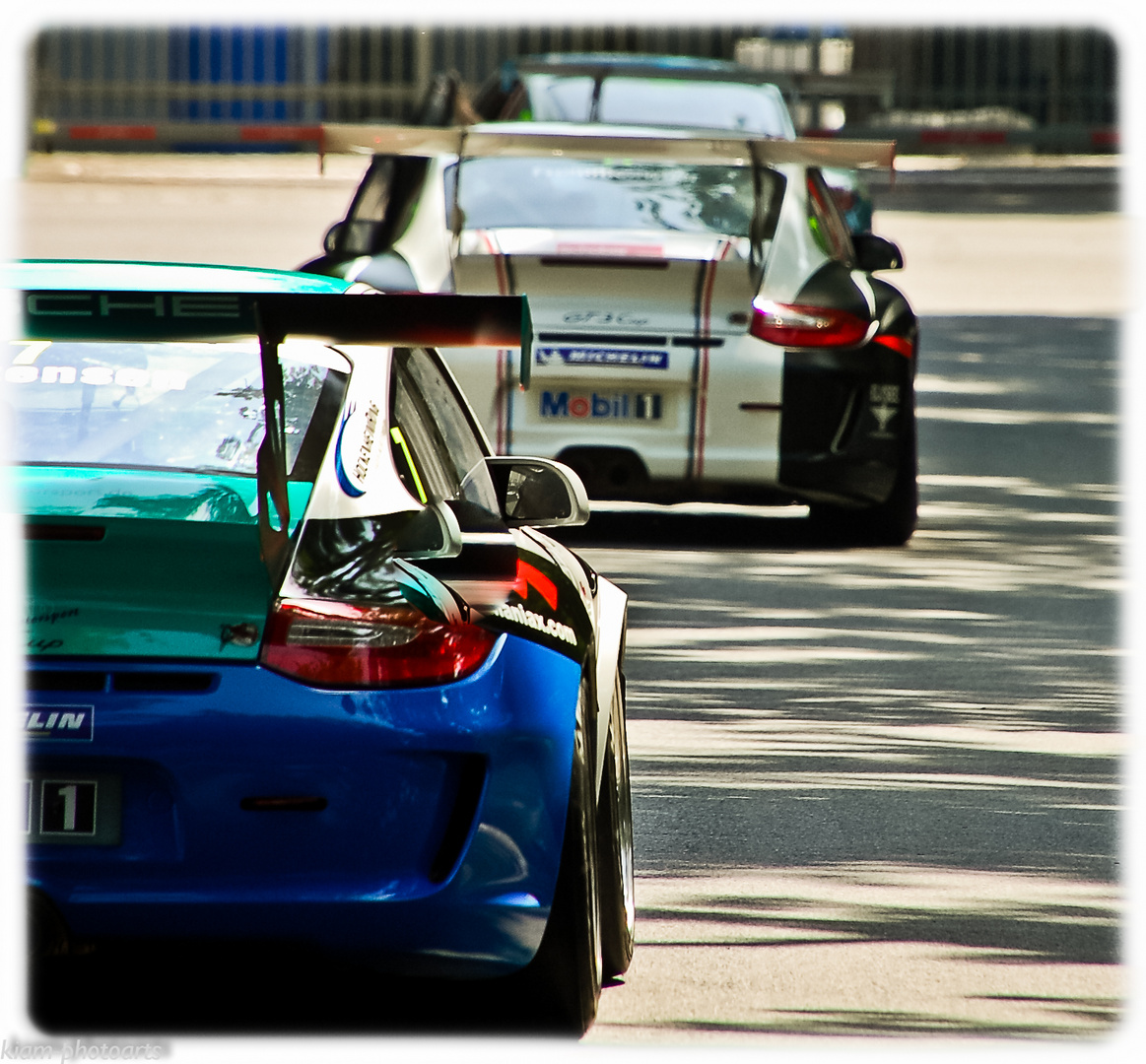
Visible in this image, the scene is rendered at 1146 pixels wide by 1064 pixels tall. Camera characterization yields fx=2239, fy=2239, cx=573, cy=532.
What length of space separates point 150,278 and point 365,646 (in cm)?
116

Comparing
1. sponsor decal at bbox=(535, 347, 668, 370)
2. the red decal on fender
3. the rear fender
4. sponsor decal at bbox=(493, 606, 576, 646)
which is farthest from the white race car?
sponsor decal at bbox=(493, 606, 576, 646)

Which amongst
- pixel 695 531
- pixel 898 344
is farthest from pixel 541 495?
pixel 695 531

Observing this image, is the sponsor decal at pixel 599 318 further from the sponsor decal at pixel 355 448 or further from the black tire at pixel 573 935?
the black tire at pixel 573 935

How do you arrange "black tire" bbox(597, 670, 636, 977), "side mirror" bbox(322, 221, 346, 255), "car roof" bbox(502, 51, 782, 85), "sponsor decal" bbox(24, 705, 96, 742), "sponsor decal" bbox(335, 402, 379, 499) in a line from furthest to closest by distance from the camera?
"car roof" bbox(502, 51, 782, 85), "side mirror" bbox(322, 221, 346, 255), "black tire" bbox(597, 670, 636, 977), "sponsor decal" bbox(335, 402, 379, 499), "sponsor decal" bbox(24, 705, 96, 742)

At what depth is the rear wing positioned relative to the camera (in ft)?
30.6

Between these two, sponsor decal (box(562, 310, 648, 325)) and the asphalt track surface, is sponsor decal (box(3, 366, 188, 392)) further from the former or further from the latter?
sponsor decal (box(562, 310, 648, 325))

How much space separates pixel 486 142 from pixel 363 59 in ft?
77.1

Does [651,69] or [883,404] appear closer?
[883,404]

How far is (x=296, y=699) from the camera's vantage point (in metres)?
3.83

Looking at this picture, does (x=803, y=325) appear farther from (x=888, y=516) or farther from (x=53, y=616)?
(x=53, y=616)

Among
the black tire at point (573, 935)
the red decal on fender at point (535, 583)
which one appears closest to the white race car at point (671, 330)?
the red decal on fender at point (535, 583)

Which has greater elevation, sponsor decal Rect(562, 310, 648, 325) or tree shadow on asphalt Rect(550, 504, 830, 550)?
sponsor decal Rect(562, 310, 648, 325)

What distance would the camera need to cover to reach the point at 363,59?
32.4 metres

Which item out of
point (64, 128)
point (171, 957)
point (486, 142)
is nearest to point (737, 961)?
point (171, 957)
